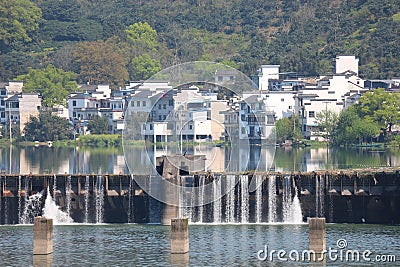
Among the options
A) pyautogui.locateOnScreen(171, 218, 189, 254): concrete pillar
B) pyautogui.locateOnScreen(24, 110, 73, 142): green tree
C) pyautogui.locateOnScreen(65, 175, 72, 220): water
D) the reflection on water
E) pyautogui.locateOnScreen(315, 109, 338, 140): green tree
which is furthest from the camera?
pyautogui.locateOnScreen(24, 110, 73, 142): green tree

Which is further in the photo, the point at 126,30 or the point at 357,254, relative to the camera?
the point at 126,30

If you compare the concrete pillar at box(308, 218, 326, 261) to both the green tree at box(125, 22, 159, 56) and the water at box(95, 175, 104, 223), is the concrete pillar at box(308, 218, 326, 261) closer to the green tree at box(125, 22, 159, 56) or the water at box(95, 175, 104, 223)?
the water at box(95, 175, 104, 223)

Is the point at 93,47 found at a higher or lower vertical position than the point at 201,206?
higher

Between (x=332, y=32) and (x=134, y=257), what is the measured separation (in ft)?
381

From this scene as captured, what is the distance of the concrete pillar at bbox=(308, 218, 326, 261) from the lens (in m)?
50.0

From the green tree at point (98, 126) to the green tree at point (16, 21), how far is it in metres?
45.0

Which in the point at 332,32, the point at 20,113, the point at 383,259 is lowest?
the point at 383,259

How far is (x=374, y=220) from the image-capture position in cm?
6162

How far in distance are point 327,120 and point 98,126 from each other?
2937 cm

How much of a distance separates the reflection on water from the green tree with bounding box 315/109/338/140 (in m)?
5.33

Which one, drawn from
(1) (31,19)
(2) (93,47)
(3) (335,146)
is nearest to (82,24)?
(1) (31,19)

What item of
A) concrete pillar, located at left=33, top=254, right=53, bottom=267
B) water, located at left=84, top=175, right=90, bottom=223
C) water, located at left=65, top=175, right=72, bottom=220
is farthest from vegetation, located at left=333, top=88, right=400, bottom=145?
concrete pillar, located at left=33, top=254, right=53, bottom=267

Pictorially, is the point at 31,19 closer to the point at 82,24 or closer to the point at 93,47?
the point at 82,24

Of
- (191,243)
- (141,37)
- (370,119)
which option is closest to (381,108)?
(370,119)
